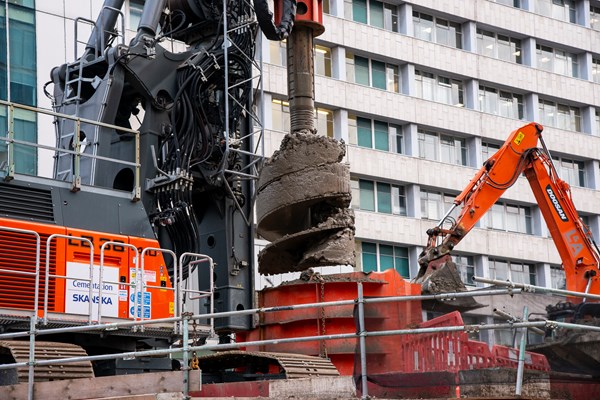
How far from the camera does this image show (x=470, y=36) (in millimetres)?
48875

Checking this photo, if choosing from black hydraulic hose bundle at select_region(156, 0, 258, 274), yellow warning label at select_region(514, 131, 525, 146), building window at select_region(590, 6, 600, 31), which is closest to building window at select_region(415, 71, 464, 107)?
building window at select_region(590, 6, 600, 31)

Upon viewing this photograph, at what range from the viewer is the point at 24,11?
34.4m

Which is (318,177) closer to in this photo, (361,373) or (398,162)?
(361,373)

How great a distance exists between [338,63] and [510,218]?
10944 mm

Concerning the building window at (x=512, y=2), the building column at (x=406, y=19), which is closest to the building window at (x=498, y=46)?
the building window at (x=512, y=2)

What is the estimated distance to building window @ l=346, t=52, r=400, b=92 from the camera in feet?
148

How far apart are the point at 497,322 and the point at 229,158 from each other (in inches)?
347

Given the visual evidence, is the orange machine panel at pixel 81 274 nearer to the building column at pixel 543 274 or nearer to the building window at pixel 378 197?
the building window at pixel 378 197

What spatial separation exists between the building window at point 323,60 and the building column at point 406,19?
12.9ft

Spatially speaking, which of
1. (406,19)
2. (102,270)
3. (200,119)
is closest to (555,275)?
(406,19)

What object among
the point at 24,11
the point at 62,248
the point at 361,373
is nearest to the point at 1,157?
the point at 62,248

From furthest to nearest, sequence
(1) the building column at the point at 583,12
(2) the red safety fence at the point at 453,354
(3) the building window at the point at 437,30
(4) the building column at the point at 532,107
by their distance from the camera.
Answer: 1. (1) the building column at the point at 583,12
2. (4) the building column at the point at 532,107
3. (3) the building window at the point at 437,30
4. (2) the red safety fence at the point at 453,354

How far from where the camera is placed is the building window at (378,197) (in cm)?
4453

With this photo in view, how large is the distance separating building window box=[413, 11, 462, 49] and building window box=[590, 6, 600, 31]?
8.36m
